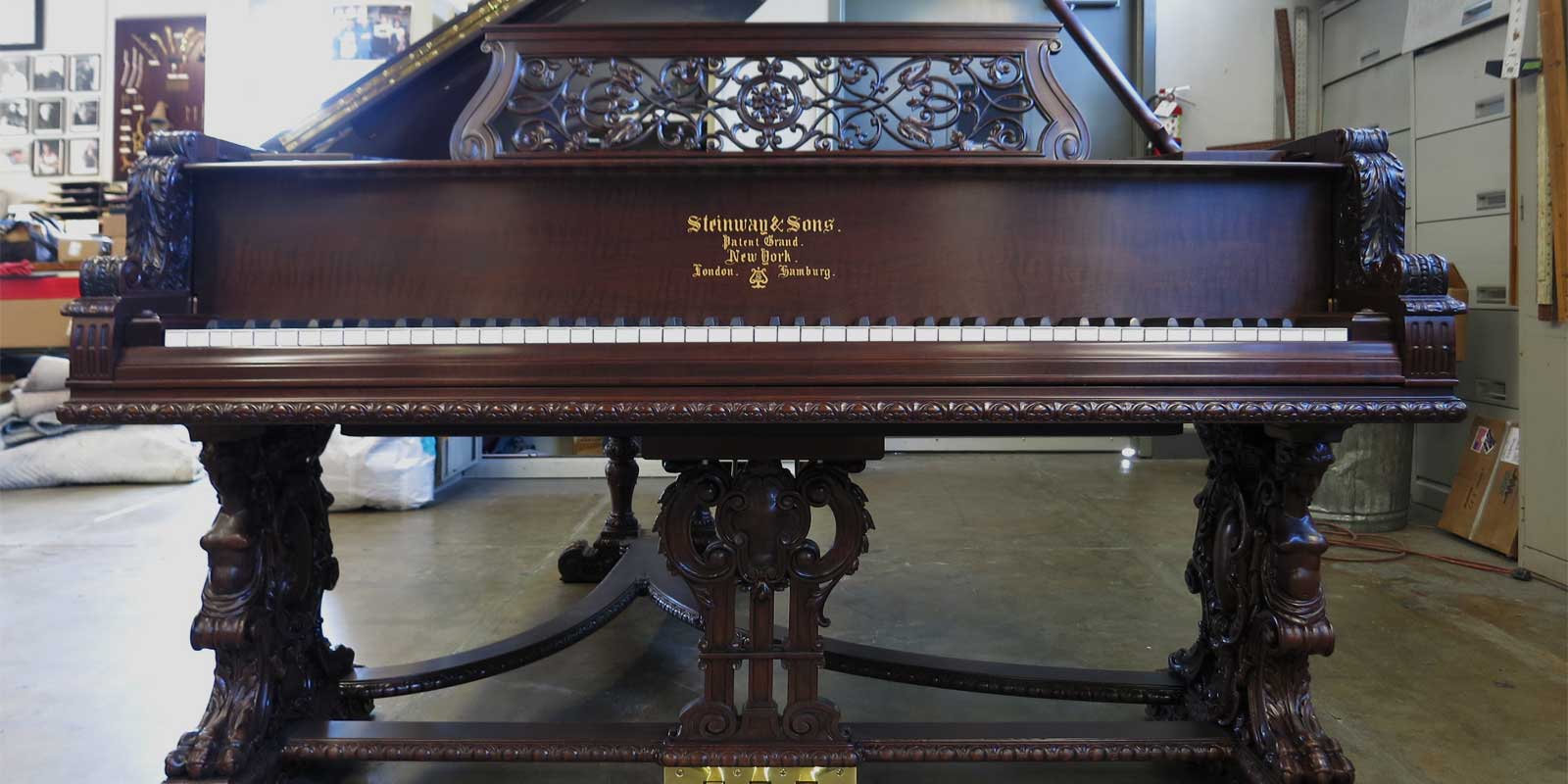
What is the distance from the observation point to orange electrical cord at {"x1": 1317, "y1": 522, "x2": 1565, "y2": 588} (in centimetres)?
336

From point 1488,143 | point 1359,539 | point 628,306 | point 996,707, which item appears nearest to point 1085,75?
point 1488,143

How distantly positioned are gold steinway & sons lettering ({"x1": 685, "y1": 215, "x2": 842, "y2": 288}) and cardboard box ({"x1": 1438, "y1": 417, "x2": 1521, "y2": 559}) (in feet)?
11.1

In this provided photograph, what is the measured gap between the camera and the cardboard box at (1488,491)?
3.58 metres

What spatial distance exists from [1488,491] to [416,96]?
4.21m

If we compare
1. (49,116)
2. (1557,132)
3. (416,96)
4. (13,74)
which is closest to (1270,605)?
(416,96)

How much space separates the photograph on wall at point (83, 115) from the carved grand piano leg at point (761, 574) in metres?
7.76

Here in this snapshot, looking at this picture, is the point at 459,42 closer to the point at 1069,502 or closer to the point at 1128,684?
the point at 1128,684

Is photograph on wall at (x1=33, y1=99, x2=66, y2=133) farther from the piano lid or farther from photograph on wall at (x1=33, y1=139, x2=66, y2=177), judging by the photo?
the piano lid

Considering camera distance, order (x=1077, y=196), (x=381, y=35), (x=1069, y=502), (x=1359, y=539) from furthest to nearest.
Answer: (x=381, y=35)
(x=1069, y=502)
(x=1359, y=539)
(x=1077, y=196)

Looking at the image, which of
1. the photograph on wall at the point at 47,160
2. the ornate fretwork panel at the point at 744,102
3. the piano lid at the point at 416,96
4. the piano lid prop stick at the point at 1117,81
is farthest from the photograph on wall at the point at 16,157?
the piano lid prop stick at the point at 1117,81

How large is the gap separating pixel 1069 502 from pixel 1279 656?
9.61ft

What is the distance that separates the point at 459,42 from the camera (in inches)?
74.5

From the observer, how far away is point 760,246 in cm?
153

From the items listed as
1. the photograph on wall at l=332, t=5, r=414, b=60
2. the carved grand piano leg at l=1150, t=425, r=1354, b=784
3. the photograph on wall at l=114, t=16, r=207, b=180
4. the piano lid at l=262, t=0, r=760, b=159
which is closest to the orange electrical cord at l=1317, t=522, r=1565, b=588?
the carved grand piano leg at l=1150, t=425, r=1354, b=784
